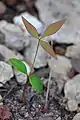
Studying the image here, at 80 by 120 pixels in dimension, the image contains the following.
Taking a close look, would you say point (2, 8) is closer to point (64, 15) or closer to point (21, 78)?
point (64, 15)

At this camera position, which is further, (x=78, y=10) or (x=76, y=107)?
(x=78, y=10)

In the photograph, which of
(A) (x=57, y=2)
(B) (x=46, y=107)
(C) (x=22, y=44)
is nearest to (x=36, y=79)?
(B) (x=46, y=107)

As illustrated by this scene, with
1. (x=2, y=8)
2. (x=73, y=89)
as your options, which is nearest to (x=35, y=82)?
(x=73, y=89)

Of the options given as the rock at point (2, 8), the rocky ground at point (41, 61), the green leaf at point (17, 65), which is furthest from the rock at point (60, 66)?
the rock at point (2, 8)

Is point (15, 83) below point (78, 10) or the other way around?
below

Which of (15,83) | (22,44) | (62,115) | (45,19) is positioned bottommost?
(62,115)

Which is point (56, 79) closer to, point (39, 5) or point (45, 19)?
point (45, 19)

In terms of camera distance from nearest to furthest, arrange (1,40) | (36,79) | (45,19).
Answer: (36,79), (1,40), (45,19)
